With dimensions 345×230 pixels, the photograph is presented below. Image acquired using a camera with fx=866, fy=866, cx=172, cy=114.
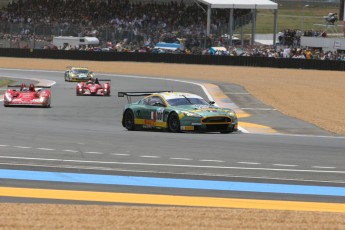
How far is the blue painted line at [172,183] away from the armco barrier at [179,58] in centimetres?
4516

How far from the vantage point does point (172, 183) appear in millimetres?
12203

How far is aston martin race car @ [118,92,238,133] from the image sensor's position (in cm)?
2042

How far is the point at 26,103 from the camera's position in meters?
29.0

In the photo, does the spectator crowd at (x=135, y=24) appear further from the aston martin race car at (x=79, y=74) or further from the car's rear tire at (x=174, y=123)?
the car's rear tire at (x=174, y=123)

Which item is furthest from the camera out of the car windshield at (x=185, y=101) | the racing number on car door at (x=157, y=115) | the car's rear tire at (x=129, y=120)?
the car's rear tire at (x=129, y=120)

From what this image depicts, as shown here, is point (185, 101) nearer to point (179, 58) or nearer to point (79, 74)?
point (79, 74)

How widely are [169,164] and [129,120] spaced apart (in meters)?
7.93

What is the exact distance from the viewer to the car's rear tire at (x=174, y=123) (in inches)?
812

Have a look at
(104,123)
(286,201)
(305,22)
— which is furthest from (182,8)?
(286,201)

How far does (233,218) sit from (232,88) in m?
34.5

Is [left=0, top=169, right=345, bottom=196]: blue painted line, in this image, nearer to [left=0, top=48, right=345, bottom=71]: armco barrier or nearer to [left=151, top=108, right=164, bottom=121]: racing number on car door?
[left=151, top=108, right=164, bottom=121]: racing number on car door

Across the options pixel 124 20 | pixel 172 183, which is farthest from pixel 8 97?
pixel 124 20

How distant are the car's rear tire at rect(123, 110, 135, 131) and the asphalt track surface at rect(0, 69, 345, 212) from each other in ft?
1.31

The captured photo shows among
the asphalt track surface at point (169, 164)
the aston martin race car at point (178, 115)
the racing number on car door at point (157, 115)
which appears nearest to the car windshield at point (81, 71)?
the asphalt track surface at point (169, 164)
